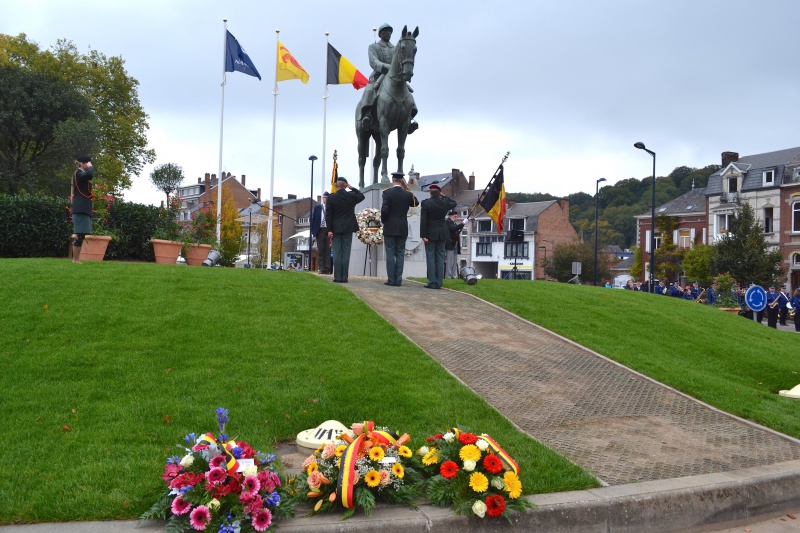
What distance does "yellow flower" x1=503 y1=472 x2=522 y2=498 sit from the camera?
14.7ft

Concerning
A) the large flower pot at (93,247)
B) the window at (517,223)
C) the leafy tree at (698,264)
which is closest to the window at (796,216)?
the leafy tree at (698,264)

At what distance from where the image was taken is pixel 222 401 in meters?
6.63

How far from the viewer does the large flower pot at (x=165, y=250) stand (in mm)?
16641

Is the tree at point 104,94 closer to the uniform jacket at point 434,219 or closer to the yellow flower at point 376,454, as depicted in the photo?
the uniform jacket at point 434,219

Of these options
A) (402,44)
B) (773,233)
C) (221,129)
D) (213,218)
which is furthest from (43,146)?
(773,233)

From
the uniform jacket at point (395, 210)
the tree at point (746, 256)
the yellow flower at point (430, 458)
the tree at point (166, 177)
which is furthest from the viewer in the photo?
the tree at point (166, 177)

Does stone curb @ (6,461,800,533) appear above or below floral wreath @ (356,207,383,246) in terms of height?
below

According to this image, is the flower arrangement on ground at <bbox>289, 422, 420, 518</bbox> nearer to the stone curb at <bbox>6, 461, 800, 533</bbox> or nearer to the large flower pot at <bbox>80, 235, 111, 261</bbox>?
the stone curb at <bbox>6, 461, 800, 533</bbox>

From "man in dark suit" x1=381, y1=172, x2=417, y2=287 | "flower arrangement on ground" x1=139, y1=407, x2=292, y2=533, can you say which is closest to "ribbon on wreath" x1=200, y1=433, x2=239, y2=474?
"flower arrangement on ground" x1=139, y1=407, x2=292, y2=533

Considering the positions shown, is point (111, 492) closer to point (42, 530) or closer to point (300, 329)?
point (42, 530)

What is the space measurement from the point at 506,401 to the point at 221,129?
2481cm

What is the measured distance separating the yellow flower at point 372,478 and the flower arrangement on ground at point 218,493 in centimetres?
54

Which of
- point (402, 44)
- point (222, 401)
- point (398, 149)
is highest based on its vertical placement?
point (402, 44)

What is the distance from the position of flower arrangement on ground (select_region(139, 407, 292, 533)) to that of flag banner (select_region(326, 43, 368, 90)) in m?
25.9
